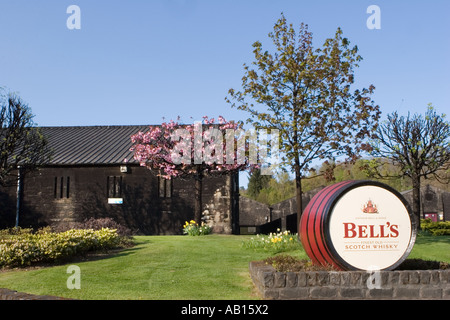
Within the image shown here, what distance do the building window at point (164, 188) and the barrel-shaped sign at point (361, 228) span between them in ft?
53.8

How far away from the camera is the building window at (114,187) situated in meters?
24.5

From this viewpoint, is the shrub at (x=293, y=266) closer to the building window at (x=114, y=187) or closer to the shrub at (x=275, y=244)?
the shrub at (x=275, y=244)

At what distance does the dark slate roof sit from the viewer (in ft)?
82.4

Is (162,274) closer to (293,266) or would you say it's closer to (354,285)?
(293,266)

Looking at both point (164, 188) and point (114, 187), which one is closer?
point (164, 188)

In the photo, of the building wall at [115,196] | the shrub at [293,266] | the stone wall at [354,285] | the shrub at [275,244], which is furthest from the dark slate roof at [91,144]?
the stone wall at [354,285]

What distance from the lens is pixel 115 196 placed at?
24578 millimetres

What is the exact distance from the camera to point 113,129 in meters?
31.3

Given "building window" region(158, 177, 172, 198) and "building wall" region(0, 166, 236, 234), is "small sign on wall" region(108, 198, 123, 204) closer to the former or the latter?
"building wall" region(0, 166, 236, 234)

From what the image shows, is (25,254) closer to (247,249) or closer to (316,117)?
(247,249)

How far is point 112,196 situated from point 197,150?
8.01 metres

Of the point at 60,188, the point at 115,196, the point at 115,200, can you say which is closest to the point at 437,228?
the point at 115,200
